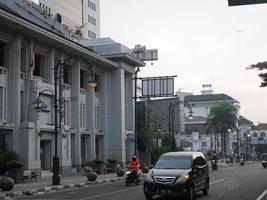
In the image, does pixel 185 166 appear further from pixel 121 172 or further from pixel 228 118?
pixel 228 118

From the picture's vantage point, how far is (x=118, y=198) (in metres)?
22.7

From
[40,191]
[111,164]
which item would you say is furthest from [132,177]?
[111,164]

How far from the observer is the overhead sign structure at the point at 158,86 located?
65.5 metres

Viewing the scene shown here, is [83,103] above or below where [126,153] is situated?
above

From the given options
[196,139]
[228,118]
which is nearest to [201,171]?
[196,139]

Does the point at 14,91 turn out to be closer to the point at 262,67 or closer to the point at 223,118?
the point at 262,67

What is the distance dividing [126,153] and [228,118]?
2138 inches

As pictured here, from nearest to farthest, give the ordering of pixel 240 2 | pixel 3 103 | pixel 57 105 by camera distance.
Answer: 1. pixel 240 2
2. pixel 57 105
3. pixel 3 103

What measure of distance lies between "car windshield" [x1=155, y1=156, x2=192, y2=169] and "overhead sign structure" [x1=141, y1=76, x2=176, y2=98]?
43591 millimetres

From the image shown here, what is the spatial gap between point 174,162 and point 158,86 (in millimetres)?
44778

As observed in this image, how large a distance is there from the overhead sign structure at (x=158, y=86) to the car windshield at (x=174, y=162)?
4359cm

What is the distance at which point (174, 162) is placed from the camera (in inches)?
851

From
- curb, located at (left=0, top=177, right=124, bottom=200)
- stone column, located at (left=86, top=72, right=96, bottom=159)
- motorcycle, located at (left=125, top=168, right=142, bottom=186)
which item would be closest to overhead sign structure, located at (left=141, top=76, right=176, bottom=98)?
stone column, located at (left=86, top=72, right=96, bottom=159)

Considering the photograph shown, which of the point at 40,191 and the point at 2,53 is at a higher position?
the point at 2,53
